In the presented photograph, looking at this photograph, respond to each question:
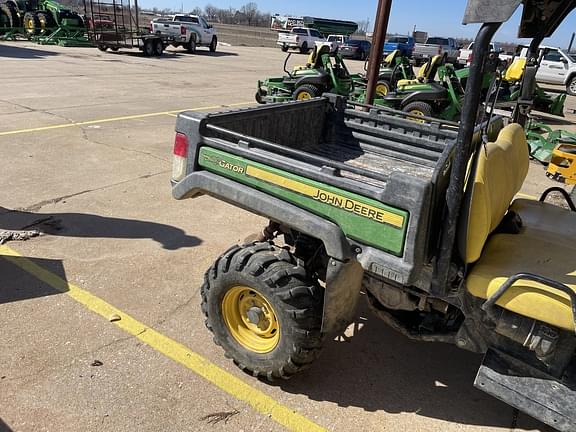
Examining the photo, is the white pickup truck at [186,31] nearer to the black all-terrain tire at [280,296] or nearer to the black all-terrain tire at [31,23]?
the black all-terrain tire at [31,23]

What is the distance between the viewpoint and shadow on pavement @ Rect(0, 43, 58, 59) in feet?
59.4

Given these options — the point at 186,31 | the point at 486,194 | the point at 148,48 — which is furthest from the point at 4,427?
the point at 186,31

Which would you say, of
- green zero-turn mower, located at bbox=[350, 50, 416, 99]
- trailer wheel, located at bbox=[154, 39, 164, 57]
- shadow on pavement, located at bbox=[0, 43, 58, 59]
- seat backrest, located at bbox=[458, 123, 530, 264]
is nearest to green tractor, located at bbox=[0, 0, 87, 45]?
shadow on pavement, located at bbox=[0, 43, 58, 59]

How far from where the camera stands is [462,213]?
7.82 feet

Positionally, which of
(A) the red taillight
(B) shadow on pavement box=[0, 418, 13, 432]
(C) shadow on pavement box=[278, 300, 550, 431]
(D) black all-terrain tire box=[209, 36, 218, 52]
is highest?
(A) the red taillight

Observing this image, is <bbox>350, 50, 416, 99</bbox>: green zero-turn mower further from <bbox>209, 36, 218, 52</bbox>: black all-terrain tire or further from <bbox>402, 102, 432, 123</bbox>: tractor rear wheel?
<bbox>209, 36, 218, 52</bbox>: black all-terrain tire

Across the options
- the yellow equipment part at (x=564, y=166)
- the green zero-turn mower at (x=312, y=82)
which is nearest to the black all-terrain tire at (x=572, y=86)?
the green zero-turn mower at (x=312, y=82)

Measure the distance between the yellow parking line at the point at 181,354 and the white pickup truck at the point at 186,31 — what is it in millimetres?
24159

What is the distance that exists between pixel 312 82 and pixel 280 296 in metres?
9.52

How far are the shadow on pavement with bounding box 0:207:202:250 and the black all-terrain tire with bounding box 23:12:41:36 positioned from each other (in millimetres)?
23638

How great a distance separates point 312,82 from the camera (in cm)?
1145

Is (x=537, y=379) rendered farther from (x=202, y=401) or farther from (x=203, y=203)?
(x=203, y=203)

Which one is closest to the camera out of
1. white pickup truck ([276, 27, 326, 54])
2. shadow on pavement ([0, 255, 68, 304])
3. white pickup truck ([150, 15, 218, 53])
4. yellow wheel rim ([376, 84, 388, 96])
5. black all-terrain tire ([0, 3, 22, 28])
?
shadow on pavement ([0, 255, 68, 304])

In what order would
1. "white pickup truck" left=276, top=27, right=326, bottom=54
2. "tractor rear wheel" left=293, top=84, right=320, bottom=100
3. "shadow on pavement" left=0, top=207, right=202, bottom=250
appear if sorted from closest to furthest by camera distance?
"shadow on pavement" left=0, top=207, right=202, bottom=250 → "tractor rear wheel" left=293, top=84, right=320, bottom=100 → "white pickup truck" left=276, top=27, right=326, bottom=54
